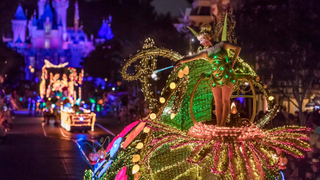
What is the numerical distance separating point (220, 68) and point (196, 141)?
37.9 inches

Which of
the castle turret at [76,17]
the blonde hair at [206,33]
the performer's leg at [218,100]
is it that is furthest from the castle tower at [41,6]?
the performer's leg at [218,100]

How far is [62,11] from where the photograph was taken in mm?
88000

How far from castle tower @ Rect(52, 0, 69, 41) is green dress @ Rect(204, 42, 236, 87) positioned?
3369 inches

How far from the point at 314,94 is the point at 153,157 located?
22410mm

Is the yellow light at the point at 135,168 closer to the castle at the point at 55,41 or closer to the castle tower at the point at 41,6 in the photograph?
the castle at the point at 55,41

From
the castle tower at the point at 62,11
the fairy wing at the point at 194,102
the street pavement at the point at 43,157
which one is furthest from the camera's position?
the castle tower at the point at 62,11

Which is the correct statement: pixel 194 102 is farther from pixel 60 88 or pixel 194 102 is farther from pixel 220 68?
pixel 60 88

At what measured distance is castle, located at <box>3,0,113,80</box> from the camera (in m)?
85.8

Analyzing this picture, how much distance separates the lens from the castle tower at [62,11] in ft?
286

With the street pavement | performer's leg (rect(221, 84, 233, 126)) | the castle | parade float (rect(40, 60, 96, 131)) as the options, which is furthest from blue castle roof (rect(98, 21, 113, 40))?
performer's leg (rect(221, 84, 233, 126))

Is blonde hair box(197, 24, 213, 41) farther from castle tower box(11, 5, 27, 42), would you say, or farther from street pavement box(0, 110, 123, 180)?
castle tower box(11, 5, 27, 42)

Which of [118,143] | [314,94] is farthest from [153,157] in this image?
[314,94]

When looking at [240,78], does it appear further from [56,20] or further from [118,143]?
[56,20]

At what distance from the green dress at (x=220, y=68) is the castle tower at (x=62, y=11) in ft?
281
